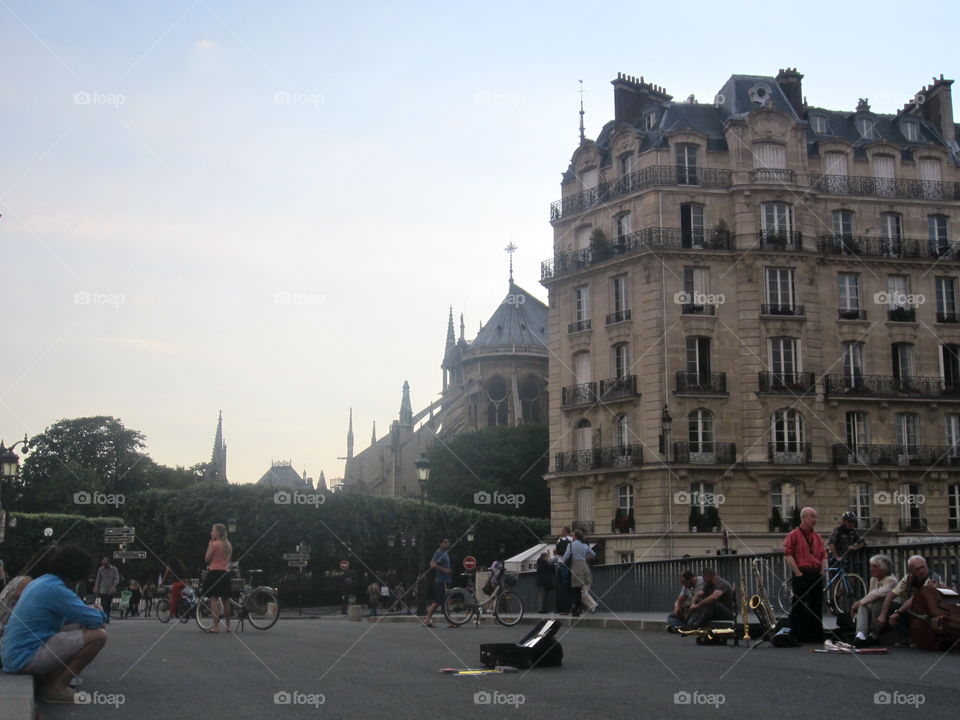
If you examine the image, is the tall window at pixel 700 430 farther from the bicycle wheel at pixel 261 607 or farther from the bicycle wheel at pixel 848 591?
the bicycle wheel at pixel 261 607

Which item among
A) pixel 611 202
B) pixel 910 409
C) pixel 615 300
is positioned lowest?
pixel 910 409

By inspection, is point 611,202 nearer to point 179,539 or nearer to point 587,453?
point 587,453

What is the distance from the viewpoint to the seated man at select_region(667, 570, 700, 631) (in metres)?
19.9

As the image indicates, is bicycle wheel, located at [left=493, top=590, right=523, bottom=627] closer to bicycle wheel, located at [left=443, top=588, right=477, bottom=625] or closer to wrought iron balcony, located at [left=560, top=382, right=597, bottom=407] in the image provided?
bicycle wheel, located at [left=443, top=588, right=477, bottom=625]

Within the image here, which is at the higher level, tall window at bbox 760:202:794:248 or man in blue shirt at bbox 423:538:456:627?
tall window at bbox 760:202:794:248

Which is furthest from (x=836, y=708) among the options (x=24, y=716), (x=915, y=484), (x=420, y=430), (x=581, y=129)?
(x=420, y=430)

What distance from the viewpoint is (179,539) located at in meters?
59.1

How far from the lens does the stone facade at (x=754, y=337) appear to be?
49.0 m

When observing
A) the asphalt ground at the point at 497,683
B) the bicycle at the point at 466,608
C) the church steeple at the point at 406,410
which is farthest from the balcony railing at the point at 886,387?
the church steeple at the point at 406,410

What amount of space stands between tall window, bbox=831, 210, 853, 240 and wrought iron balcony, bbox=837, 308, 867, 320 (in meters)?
3.14

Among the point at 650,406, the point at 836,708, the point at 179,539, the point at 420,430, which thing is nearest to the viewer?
the point at 836,708

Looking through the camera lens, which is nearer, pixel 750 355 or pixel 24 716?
pixel 24 716

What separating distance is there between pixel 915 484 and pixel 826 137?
603 inches

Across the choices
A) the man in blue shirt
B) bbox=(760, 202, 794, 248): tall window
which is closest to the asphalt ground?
the man in blue shirt
